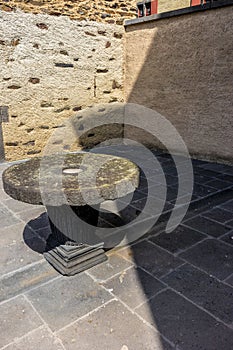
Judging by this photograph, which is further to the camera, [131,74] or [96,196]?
[131,74]

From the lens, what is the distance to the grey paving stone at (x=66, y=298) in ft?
5.79

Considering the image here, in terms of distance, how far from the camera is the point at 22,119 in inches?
199

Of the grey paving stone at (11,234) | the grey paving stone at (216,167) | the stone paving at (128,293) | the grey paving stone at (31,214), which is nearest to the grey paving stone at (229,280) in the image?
the stone paving at (128,293)

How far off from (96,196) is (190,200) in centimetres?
182

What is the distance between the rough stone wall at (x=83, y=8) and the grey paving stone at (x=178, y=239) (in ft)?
13.8

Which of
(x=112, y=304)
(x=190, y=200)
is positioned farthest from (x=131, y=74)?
(x=112, y=304)

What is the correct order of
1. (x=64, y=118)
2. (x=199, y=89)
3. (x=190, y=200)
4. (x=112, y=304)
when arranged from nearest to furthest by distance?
(x=112, y=304)
(x=190, y=200)
(x=199, y=89)
(x=64, y=118)

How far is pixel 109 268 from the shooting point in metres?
2.23

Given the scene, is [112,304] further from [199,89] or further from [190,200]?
[199,89]

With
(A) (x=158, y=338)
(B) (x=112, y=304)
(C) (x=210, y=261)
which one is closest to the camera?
(A) (x=158, y=338)

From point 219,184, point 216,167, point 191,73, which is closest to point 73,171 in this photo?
point 219,184

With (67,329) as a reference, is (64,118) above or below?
above

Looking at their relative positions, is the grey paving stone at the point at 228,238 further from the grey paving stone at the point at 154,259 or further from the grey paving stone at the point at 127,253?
the grey paving stone at the point at 127,253

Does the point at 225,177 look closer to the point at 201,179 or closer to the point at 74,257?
the point at 201,179
